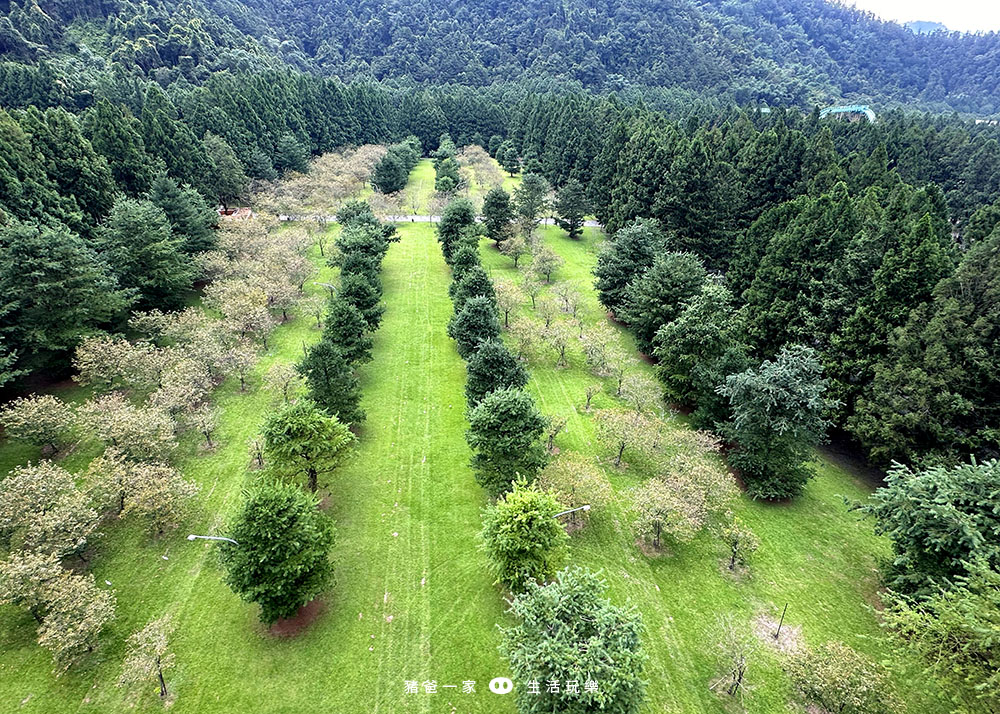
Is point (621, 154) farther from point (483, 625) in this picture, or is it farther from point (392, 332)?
point (483, 625)

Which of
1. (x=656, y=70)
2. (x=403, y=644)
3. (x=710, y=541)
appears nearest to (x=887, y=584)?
(x=710, y=541)

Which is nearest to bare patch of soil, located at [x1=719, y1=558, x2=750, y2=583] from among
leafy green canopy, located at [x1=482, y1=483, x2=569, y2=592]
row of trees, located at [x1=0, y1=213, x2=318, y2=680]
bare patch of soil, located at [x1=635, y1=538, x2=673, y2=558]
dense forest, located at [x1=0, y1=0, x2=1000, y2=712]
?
dense forest, located at [x1=0, y1=0, x2=1000, y2=712]

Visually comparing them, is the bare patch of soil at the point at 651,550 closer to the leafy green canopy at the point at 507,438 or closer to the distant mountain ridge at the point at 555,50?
the leafy green canopy at the point at 507,438

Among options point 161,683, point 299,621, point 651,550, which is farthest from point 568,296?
point 161,683

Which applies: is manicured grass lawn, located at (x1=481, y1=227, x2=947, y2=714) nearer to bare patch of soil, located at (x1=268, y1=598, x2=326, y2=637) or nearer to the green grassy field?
the green grassy field

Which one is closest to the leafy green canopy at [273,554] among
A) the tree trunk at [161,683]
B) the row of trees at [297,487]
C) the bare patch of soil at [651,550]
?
the row of trees at [297,487]

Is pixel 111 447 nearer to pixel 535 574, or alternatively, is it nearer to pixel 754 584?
pixel 535 574
